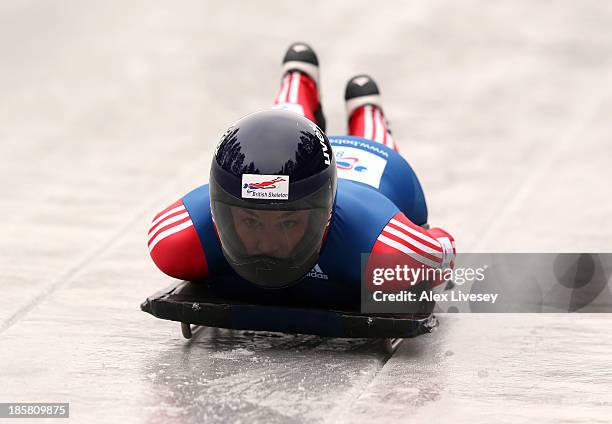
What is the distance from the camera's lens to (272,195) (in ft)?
16.1

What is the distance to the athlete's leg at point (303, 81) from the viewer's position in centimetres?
844

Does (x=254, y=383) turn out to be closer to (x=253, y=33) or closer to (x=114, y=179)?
(x=114, y=179)

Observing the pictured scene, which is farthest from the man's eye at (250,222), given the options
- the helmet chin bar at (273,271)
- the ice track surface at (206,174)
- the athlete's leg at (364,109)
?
the athlete's leg at (364,109)

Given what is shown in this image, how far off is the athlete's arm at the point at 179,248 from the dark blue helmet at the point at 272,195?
336mm

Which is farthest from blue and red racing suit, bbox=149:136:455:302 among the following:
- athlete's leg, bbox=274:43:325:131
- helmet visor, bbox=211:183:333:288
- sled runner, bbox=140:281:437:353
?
athlete's leg, bbox=274:43:325:131

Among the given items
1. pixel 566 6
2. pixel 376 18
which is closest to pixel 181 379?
pixel 376 18

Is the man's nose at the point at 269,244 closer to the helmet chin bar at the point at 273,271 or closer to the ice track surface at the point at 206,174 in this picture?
the helmet chin bar at the point at 273,271

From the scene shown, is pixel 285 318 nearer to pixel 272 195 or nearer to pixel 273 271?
pixel 273 271

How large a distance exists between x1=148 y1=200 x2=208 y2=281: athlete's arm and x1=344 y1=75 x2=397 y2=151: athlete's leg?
8.43 feet

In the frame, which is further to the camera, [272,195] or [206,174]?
[206,174]

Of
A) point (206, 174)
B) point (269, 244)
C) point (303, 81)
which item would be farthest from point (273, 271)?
point (206, 174)

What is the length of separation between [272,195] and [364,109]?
11.1 feet

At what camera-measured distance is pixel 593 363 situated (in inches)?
210

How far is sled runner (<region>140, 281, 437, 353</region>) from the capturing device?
17.2 feet
